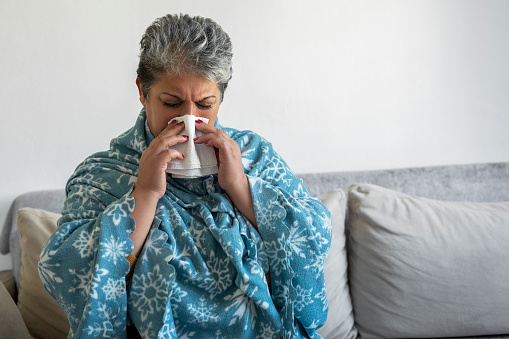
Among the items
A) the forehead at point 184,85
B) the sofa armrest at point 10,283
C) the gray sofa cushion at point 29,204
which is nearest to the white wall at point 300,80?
the gray sofa cushion at point 29,204

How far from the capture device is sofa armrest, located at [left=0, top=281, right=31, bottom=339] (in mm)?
1526

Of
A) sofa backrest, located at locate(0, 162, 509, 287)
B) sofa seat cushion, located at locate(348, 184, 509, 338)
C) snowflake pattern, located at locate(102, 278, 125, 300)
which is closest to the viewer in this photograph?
snowflake pattern, located at locate(102, 278, 125, 300)

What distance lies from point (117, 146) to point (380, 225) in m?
0.95

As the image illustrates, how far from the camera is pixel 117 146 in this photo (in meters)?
1.45

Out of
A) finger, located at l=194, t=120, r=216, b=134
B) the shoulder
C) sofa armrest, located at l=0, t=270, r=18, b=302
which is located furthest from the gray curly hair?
sofa armrest, located at l=0, t=270, r=18, b=302

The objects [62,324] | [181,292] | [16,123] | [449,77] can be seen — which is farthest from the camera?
[449,77]

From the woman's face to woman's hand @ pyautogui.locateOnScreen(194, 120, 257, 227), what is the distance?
46 mm

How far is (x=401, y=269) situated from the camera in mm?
1793

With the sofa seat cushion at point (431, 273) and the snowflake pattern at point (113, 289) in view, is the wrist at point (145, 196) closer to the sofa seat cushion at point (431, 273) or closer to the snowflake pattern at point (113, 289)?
the snowflake pattern at point (113, 289)

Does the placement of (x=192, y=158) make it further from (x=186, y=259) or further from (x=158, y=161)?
(x=186, y=259)

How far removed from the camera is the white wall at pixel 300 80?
2.02 metres

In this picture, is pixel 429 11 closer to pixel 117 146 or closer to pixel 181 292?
pixel 117 146

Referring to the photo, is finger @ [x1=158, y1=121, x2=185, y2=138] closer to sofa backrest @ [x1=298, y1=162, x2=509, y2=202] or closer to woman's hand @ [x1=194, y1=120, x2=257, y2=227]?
woman's hand @ [x1=194, y1=120, x2=257, y2=227]

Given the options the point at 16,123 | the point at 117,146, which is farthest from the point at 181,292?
the point at 16,123
